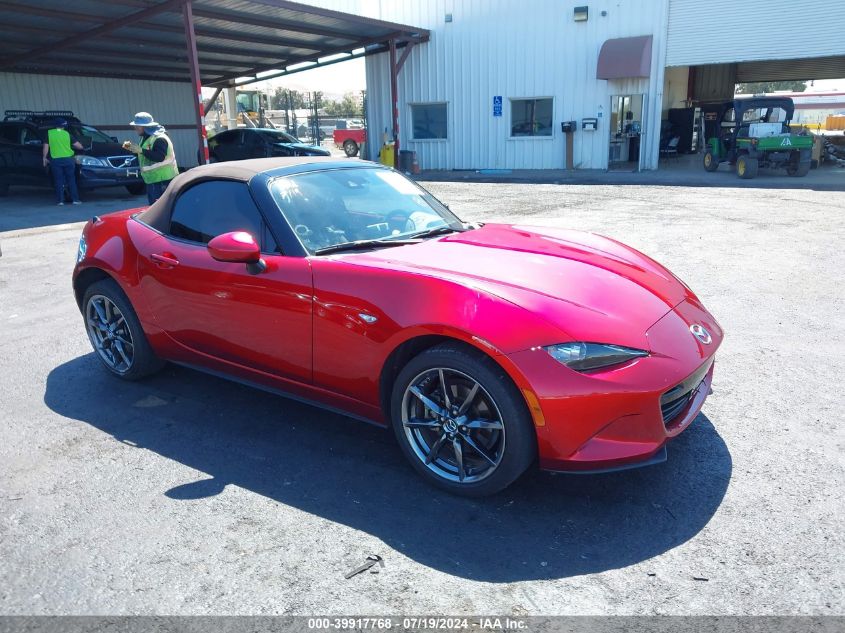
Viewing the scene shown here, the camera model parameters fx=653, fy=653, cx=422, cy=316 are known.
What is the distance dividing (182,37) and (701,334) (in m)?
18.7

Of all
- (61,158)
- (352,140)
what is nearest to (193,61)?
(61,158)

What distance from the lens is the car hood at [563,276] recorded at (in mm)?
2912

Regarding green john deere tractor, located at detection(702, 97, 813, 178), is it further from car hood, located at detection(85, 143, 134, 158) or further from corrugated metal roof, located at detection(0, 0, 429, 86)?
car hood, located at detection(85, 143, 134, 158)

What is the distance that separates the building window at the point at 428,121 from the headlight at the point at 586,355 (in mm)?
21948

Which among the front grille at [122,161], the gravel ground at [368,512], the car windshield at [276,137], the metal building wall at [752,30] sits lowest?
the gravel ground at [368,512]

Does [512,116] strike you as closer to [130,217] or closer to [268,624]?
[130,217]

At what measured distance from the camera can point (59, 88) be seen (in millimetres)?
21922

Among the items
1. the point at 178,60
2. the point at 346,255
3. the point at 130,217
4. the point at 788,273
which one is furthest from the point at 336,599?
the point at 178,60

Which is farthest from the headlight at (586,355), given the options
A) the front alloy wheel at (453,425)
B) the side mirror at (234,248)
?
the side mirror at (234,248)

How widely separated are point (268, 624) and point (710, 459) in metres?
2.30

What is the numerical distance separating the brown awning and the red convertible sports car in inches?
680

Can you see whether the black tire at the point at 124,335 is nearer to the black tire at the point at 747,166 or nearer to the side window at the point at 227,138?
the black tire at the point at 747,166

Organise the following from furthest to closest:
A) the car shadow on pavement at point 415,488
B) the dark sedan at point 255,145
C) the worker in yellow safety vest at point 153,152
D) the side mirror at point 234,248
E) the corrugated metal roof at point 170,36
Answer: the dark sedan at point 255,145
the corrugated metal roof at point 170,36
the worker in yellow safety vest at point 153,152
the side mirror at point 234,248
the car shadow on pavement at point 415,488

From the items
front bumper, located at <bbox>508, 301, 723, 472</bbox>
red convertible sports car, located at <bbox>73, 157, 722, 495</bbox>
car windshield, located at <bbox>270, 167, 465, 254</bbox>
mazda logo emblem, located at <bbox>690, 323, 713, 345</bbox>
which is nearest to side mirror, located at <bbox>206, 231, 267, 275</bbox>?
red convertible sports car, located at <bbox>73, 157, 722, 495</bbox>
